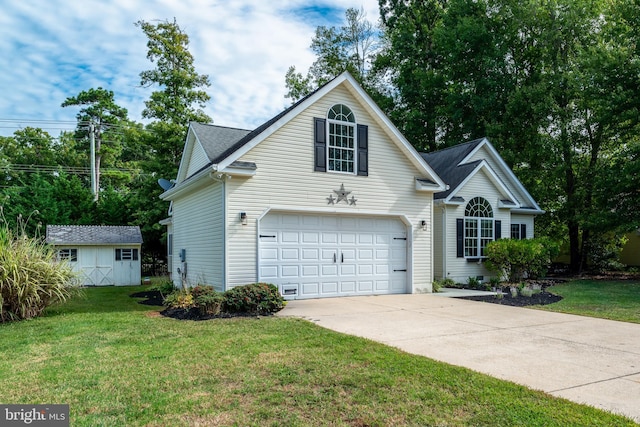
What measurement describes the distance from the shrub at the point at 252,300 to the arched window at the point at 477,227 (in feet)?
31.7

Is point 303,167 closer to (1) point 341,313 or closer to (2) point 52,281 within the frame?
(1) point 341,313

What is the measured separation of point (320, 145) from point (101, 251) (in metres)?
12.0

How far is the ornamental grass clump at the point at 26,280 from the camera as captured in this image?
900 cm

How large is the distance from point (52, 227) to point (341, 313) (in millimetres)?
14938

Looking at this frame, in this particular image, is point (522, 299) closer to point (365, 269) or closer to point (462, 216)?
point (365, 269)

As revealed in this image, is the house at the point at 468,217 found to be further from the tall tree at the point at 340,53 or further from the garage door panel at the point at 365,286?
the tall tree at the point at 340,53

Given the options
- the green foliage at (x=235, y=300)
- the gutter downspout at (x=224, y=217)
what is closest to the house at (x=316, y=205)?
the gutter downspout at (x=224, y=217)

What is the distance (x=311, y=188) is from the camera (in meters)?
12.1

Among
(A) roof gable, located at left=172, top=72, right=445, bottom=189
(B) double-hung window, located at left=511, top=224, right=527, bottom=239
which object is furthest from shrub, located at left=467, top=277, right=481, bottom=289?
(B) double-hung window, located at left=511, top=224, right=527, bottom=239

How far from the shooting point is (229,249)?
10844mm

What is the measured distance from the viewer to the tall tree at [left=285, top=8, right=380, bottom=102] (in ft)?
109

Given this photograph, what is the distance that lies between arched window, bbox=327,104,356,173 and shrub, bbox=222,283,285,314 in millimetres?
4278

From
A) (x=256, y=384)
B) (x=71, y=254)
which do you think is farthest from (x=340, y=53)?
(x=256, y=384)

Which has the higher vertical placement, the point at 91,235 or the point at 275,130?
the point at 275,130
